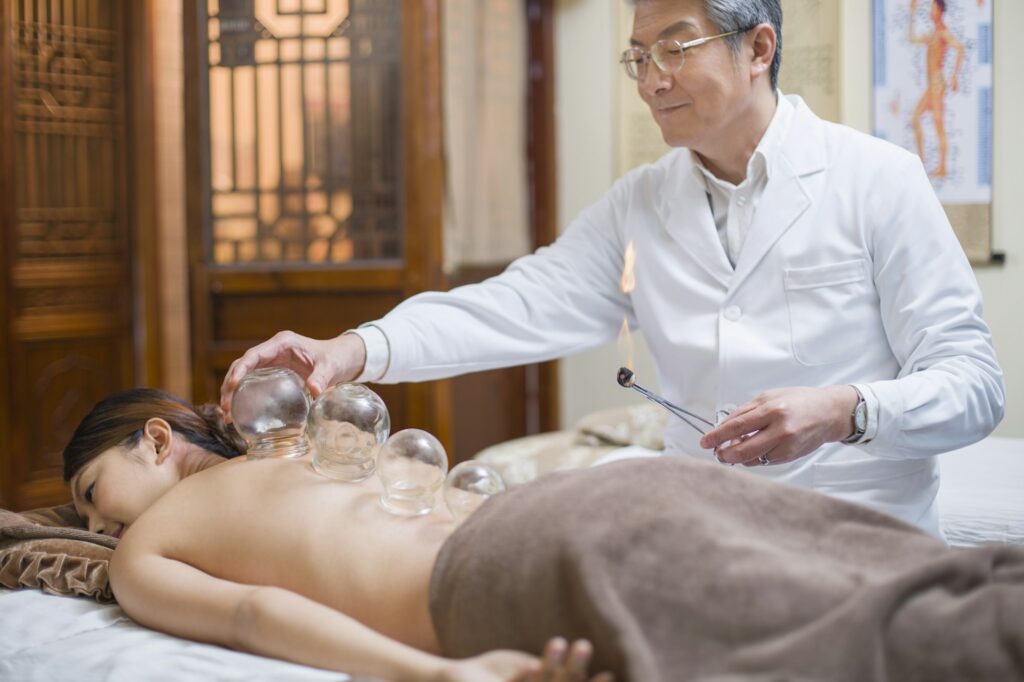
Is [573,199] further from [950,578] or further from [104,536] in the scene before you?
[950,578]

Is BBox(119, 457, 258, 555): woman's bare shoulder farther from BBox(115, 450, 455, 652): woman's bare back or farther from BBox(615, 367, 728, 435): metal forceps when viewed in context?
BBox(615, 367, 728, 435): metal forceps

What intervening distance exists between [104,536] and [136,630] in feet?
0.98

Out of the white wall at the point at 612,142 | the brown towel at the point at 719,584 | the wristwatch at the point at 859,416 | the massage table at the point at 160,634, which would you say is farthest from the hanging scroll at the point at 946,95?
the brown towel at the point at 719,584

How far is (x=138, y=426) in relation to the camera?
170 centimetres

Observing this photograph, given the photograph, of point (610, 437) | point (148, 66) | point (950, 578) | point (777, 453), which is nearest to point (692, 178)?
point (777, 453)

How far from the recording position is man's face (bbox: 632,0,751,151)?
1.77 meters

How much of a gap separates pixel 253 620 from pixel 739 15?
1165 millimetres

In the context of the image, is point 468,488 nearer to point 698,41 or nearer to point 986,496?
point 698,41

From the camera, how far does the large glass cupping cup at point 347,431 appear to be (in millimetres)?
1458

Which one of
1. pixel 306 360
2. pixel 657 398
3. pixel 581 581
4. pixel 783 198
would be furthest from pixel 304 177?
pixel 581 581

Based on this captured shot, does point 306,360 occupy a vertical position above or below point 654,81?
below

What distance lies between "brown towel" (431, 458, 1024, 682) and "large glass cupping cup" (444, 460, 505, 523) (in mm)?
74

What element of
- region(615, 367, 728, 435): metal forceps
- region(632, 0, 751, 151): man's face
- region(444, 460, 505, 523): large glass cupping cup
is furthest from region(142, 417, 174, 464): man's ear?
region(632, 0, 751, 151): man's face

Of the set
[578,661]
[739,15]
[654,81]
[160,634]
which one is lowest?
[160,634]
